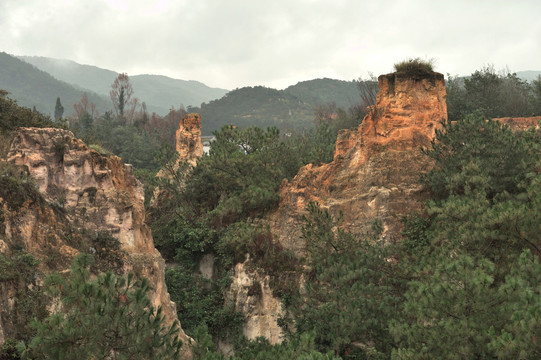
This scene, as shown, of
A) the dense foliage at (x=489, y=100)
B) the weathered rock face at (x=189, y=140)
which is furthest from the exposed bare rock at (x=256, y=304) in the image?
the dense foliage at (x=489, y=100)

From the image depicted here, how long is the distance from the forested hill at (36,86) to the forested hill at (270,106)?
61.5m

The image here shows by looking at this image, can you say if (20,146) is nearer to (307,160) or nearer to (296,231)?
(296,231)

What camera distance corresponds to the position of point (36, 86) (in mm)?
166500

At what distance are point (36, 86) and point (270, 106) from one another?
100272mm

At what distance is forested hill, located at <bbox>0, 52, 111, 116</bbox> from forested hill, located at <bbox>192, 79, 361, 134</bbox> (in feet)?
202

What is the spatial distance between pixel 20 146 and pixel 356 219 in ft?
43.4

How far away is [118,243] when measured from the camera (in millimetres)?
14250

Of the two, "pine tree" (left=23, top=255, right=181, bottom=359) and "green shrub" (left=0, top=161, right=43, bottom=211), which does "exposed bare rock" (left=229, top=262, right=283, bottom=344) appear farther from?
"pine tree" (left=23, top=255, right=181, bottom=359)

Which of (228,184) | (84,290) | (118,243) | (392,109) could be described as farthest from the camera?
(228,184)

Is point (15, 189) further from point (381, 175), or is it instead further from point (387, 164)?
point (387, 164)

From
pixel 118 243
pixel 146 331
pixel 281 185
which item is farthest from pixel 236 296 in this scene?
pixel 146 331

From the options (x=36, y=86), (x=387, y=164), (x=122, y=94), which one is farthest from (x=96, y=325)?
(x=36, y=86)

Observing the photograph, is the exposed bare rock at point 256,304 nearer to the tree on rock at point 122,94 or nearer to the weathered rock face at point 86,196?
the weathered rock face at point 86,196

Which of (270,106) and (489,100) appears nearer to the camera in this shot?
(489,100)
